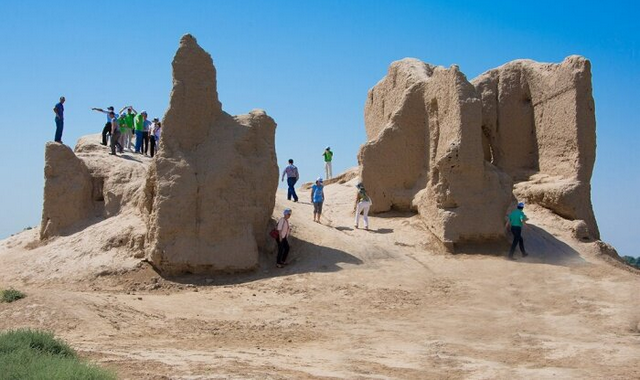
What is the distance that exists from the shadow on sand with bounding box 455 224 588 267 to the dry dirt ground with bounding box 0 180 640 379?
42 millimetres

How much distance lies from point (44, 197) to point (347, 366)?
11052 millimetres

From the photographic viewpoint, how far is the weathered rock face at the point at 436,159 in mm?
16078

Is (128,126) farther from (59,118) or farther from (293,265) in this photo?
(293,265)

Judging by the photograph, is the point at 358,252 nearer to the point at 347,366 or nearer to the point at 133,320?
the point at 133,320

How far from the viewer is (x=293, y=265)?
15078mm

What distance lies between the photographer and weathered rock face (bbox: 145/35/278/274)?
1452 centimetres

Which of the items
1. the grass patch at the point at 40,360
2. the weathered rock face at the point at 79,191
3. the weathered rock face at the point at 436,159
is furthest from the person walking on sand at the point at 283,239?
the grass patch at the point at 40,360

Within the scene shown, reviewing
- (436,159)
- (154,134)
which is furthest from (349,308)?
(154,134)

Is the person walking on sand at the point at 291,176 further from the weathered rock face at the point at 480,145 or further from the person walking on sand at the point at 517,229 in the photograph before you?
the person walking on sand at the point at 517,229

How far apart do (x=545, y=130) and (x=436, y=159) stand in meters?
3.51

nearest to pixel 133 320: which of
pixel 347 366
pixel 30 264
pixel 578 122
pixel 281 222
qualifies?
pixel 347 366

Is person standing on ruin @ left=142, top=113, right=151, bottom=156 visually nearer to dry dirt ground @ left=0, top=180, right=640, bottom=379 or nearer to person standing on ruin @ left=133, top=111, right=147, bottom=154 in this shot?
person standing on ruin @ left=133, top=111, right=147, bottom=154

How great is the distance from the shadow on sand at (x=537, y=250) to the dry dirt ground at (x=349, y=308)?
0.04 m

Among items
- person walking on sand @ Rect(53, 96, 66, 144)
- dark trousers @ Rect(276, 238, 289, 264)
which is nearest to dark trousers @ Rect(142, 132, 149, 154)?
person walking on sand @ Rect(53, 96, 66, 144)
